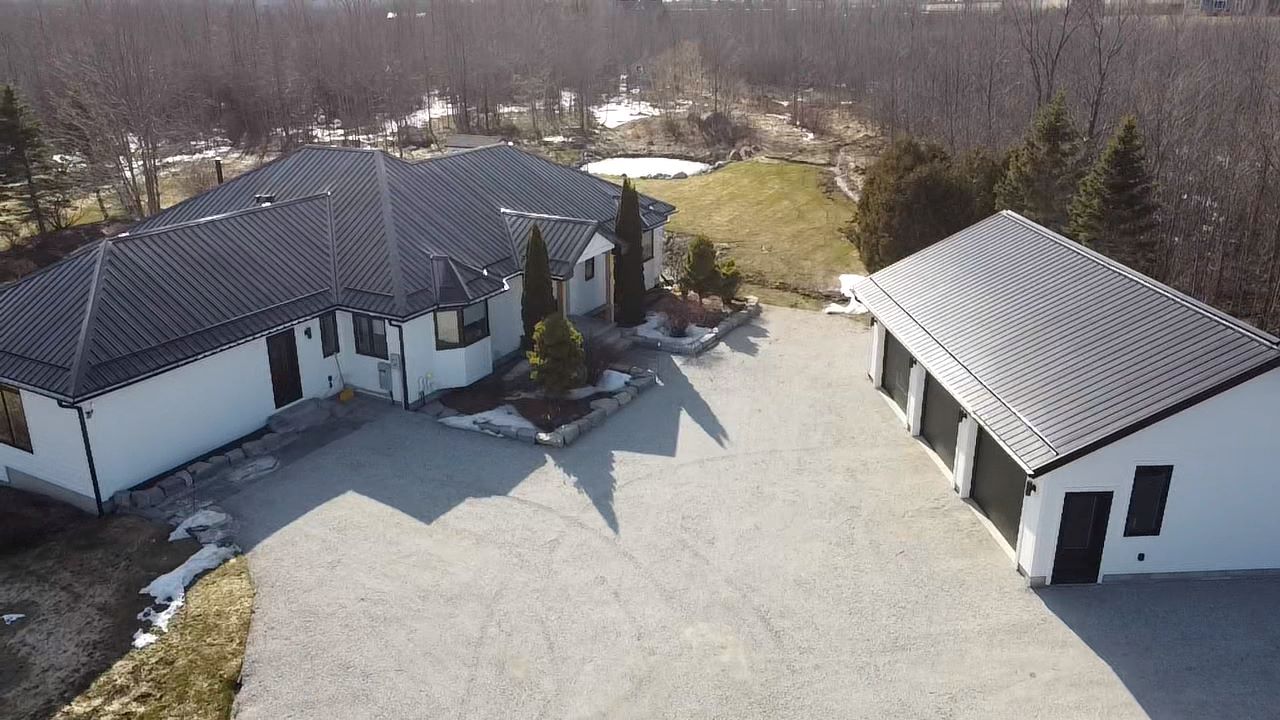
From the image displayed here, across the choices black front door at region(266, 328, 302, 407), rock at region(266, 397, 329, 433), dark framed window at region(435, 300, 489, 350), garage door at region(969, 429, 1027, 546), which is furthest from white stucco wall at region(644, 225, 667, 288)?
garage door at region(969, 429, 1027, 546)

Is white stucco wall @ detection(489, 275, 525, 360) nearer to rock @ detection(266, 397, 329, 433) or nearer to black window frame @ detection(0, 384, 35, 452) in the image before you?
rock @ detection(266, 397, 329, 433)

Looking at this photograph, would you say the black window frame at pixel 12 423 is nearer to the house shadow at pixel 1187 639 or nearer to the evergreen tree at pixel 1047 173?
the house shadow at pixel 1187 639

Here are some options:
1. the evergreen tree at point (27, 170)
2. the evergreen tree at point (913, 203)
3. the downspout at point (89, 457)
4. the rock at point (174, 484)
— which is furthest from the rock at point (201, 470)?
the evergreen tree at point (27, 170)

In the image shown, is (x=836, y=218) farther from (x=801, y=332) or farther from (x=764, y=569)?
(x=764, y=569)

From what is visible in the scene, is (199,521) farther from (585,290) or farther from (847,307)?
(847,307)

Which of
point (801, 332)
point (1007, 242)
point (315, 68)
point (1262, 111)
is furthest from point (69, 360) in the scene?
point (315, 68)
